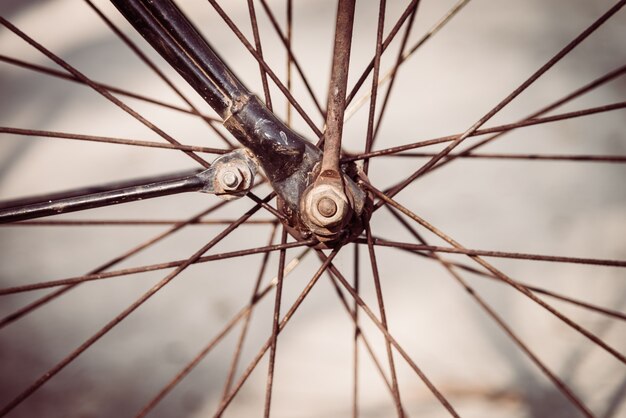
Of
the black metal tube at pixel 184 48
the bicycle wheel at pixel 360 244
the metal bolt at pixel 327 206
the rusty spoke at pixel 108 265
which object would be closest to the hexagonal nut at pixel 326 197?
the metal bolt at pixel 327 206

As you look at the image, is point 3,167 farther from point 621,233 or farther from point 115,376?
point 621,233

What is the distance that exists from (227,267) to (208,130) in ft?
2.09

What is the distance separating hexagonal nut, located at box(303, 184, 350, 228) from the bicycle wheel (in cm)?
98

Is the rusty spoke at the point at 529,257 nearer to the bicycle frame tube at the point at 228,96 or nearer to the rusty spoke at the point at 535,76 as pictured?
the rusty spoke at the point at 535,76

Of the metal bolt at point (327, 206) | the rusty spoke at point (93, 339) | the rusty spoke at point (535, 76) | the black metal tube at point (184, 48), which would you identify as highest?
the black metal tube at point (184, 48)

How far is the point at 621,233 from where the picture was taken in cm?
193

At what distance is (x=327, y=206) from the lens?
849mm

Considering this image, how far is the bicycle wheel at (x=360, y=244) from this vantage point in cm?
187

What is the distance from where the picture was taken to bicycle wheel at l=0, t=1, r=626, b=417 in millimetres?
1871

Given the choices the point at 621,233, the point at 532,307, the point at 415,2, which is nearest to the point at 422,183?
the point at 532,307

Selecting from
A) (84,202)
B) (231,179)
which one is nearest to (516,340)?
(231,179)

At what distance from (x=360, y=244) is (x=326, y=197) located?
108cm

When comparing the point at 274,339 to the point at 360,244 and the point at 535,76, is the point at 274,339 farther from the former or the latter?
the point at 360,244

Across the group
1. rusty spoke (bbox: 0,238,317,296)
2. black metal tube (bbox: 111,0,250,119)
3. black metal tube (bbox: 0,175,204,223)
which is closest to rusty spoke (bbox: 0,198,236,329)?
rusty spoke (bbox: 0,238,317,296)
